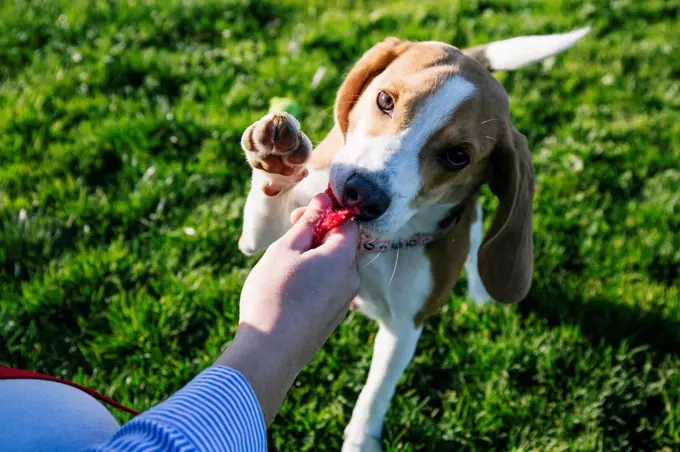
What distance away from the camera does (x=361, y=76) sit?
3.00 meters

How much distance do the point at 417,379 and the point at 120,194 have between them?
224 centimetres

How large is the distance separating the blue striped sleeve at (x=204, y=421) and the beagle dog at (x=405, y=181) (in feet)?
2.73

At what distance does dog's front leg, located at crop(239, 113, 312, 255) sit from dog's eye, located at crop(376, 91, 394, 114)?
1.17ft

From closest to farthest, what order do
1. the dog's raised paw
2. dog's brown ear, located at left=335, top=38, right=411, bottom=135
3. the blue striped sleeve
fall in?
the blue striped sleeve
the dog's raised paw
dog's brown ear, located at left=335, top=38, right=411, bottom=135

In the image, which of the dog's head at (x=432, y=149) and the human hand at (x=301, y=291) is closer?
the human hand at (x=301, y=291)

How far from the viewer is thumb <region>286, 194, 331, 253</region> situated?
7.26 ft

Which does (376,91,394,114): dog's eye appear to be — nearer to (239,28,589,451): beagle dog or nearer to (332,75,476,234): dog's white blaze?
(239,28,589,451): beagle dog

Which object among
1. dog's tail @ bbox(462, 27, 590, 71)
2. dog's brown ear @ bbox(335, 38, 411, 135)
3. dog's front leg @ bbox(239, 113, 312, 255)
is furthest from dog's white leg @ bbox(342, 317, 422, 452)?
dog's tail @ bbox(462, 27, 590, 71)

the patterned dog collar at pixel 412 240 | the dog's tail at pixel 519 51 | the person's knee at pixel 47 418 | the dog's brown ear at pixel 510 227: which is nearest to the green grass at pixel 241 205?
the dog's brown ear at pixel 510 227

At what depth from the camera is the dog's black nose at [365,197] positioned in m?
2.37

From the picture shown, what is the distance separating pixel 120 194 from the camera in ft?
14.4

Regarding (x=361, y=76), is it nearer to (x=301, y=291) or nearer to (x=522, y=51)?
(x=522, y=51)

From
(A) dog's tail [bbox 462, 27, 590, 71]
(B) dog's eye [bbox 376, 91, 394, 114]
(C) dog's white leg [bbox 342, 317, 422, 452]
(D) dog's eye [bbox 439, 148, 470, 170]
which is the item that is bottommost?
(C) dog's white leg [bbox 342, 317, 422, 452]

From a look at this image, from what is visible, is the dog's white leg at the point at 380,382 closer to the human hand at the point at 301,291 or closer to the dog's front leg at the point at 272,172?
the dog's front leg at the point at 272,172
